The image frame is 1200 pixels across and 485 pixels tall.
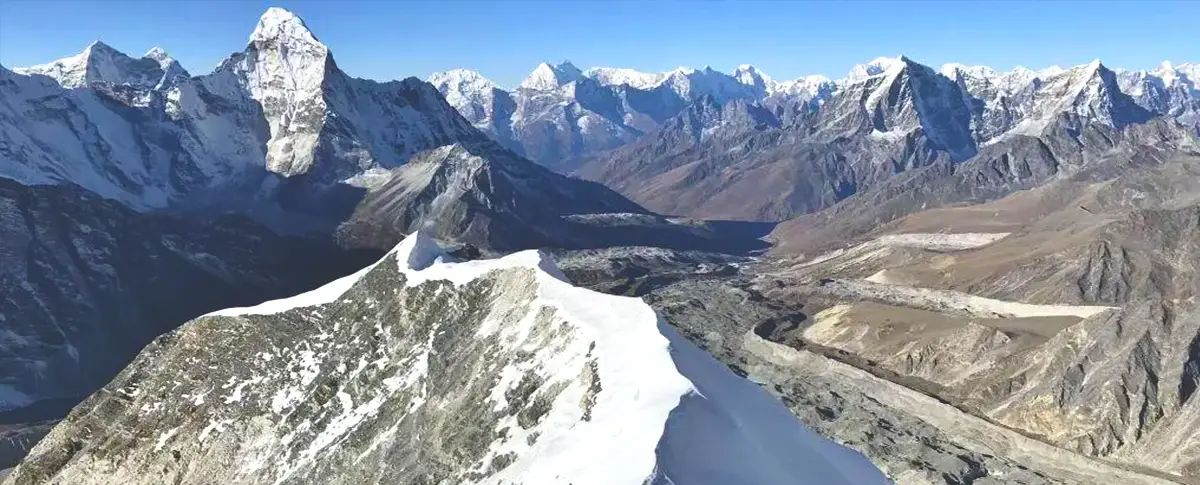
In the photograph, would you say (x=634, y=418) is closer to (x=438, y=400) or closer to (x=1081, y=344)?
(x=438, y=400)

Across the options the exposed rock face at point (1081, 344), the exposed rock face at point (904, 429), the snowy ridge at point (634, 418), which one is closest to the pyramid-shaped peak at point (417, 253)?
the snowy ridge at point (634, 418)

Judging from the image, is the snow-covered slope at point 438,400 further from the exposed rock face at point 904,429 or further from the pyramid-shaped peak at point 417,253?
the exposed rock face at point 904,429

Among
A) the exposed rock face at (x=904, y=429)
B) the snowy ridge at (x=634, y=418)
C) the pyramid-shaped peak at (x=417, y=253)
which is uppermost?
the pyramid-shaped peak at (x=417, y=253)

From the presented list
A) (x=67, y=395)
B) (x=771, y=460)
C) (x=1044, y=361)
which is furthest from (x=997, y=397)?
(x=67, y=395)

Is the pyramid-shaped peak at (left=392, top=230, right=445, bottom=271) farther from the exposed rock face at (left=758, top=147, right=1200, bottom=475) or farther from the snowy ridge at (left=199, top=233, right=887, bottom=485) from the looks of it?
the exposed rock face at (left=758, top=147, right=1200, bottom=475)

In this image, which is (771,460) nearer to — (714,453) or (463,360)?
(714,453)

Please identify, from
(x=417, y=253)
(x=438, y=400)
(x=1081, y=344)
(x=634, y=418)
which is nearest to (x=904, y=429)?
(x=1081, y=344)
